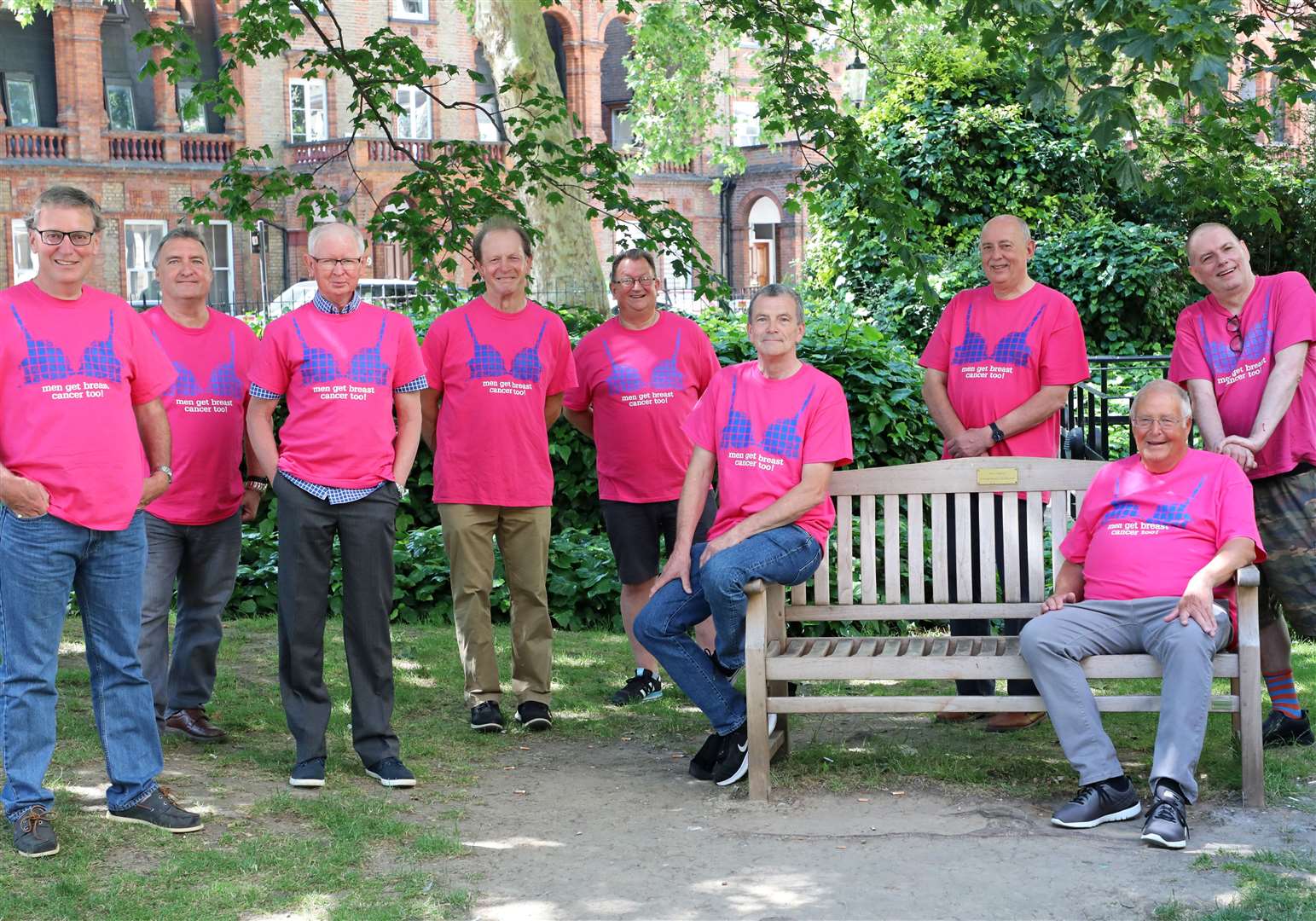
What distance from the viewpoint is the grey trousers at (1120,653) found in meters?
5.05

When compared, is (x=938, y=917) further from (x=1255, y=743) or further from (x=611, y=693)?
(x=611, y=693)

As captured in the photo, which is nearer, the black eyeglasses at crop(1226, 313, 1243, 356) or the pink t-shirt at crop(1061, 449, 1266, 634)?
the pink t-shirt at crop(1061, 449, 1266, 634)

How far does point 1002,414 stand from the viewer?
636 cm

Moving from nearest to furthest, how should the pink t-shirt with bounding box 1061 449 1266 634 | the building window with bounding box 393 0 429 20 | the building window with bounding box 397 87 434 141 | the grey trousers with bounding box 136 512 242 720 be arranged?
the pink t-shirt with bounding box 1061 449 1266 634 → the grey trousers with bounding box 136 512 242 720 → the building window with bounding box 393 0 429 20 → the building window with bounding box 397 87 434 141

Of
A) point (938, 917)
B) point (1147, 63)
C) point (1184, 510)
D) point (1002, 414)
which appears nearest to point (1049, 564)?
point (1002, 414)

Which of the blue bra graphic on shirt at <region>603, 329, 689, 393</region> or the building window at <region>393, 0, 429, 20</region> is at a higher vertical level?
the building window at <region>393, 0, 429, 20</region>

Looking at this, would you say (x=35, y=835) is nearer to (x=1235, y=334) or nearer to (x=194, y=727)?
(x=194, y=727)

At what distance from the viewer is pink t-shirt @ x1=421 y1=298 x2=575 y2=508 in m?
6.42

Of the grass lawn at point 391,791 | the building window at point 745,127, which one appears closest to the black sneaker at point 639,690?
the grass lawn at point 391,791

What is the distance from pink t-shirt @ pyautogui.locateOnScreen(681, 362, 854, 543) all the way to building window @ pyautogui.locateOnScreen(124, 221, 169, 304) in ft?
100

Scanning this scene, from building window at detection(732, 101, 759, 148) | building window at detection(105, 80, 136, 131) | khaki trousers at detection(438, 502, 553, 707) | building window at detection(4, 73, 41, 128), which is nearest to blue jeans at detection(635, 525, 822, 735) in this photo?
khaki trousers at detection(438, 502, 553, 707)

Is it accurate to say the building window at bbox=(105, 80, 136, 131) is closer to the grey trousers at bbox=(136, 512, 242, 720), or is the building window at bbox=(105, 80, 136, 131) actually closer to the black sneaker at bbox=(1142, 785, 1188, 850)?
the grey trousers at bbox=(136, 512, 242, 720)

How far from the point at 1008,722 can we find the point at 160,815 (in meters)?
3.51

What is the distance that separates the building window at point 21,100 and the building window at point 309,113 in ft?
18.7
